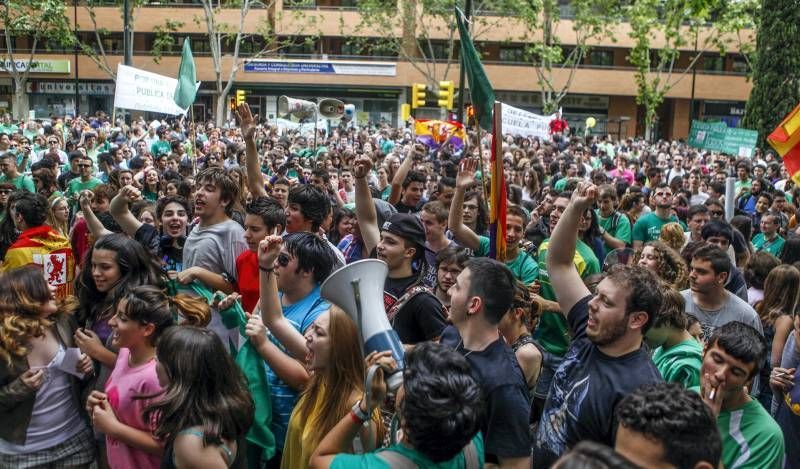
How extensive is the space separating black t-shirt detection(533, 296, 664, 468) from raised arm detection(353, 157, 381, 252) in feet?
9.59

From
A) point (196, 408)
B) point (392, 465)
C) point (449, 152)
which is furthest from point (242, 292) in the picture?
point (449, 152)

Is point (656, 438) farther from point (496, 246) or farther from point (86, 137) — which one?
point (86, 137)

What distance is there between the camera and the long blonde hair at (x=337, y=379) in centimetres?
356

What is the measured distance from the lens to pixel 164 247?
6.72m

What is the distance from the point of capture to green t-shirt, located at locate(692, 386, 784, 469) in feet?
11.7

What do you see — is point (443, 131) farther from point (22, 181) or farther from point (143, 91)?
point (22, 181)

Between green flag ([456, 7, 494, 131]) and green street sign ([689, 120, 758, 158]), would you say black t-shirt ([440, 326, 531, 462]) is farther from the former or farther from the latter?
green street sign ([689, 120, 758, 158])

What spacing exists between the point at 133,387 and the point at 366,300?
4.05 ft

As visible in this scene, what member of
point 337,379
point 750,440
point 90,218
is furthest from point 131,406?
point 90,218

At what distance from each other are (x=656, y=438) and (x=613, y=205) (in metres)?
7.33

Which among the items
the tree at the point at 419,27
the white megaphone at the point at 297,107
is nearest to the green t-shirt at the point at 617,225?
the white megaphone at the point at 297,107

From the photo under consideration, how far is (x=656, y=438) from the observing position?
8.79 feet

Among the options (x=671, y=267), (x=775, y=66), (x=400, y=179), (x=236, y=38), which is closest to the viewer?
(x=671, y=267)

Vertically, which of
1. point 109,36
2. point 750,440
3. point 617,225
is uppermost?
point 109,36
